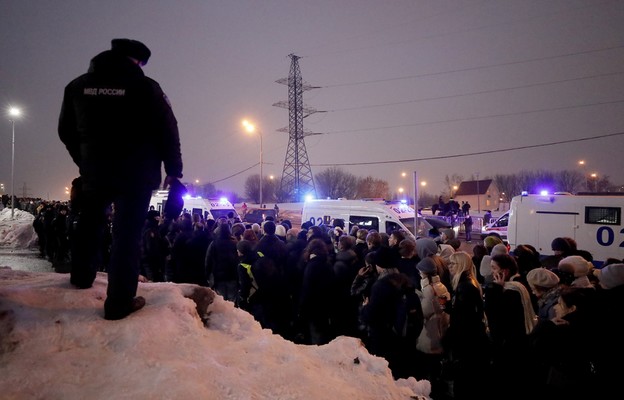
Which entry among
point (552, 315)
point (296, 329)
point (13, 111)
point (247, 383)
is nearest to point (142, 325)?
point (247, 383)

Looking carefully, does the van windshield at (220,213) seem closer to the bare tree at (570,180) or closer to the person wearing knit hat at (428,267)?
the person wearing knit hat at (428,267)

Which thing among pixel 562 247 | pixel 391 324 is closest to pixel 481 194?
pixel 562 247

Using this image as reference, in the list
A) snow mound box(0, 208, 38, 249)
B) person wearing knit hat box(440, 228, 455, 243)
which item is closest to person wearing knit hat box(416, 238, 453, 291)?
person wearing knit hat box(440, 228, 455, 243)

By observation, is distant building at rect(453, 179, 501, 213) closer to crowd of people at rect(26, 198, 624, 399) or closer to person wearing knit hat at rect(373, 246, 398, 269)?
crowd of people at rect(26, 198, 624, 399)

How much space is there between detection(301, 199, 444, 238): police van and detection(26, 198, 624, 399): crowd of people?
18.4 ft

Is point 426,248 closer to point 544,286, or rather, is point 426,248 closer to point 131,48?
point 544,286

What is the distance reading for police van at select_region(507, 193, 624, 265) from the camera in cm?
1321

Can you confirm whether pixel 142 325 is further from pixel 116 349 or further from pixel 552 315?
pixel 552 315

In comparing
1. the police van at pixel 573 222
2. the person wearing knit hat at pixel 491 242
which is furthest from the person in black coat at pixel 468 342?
the police van at pixel 573 222

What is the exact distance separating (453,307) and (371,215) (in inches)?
388

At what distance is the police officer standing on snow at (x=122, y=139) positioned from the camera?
2.42 m

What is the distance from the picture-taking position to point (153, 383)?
164 centimetres

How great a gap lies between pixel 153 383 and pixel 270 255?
521 cm

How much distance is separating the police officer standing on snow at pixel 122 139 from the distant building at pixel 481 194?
9181cm
